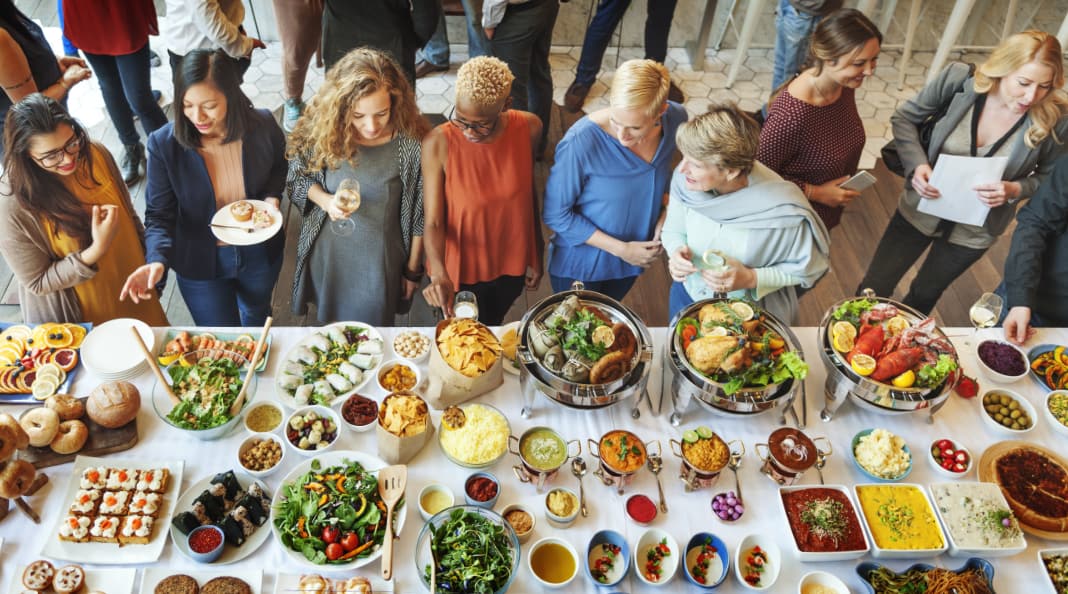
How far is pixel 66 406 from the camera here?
2346 millimetres

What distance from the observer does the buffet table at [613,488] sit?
2145 mm

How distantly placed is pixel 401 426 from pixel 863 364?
1.52m

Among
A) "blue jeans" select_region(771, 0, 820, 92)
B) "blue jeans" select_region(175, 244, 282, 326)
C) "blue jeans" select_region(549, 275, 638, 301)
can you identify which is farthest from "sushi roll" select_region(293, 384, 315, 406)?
"blue jeans" select_region(771, 0, 820, 92)

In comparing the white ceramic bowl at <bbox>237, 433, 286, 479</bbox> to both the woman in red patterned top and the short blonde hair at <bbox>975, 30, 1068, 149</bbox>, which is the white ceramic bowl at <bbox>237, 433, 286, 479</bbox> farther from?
the short blonde hair at <bbox>975, 30, 1068, 149</bbox>

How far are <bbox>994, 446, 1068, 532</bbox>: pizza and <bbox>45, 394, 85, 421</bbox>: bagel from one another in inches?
116

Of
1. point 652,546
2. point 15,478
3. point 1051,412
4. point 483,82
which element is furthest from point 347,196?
point 1051,412

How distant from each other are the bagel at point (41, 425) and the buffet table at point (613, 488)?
0.34 ft

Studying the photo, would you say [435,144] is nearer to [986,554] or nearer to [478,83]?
[478,83]

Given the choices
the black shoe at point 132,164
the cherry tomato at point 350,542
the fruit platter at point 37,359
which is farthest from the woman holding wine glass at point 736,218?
the black shoe at point 132,164

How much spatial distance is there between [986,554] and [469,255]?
6.86 ft

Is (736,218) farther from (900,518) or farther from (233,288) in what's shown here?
(233,288)

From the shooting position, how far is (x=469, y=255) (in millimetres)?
3137

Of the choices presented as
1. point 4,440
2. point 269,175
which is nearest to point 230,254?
point 269,175

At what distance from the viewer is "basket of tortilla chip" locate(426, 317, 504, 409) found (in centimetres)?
238
